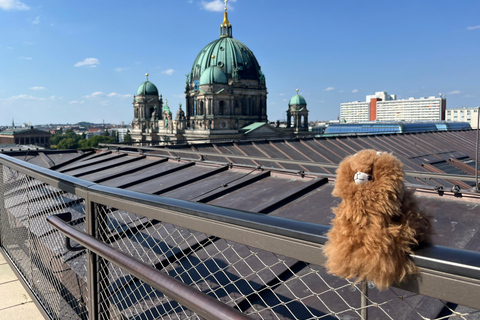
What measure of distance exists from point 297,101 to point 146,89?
26.4 metres

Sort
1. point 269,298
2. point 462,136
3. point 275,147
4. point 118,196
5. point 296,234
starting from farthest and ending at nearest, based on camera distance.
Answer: point 462,136 → point 275,147 → point 269,298 → point 118,196 → point 296,234

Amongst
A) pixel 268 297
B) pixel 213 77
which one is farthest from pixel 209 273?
pixel 213 77

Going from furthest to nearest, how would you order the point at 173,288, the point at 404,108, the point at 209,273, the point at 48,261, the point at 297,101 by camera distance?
the point at 404,108 → the point at 297,101 → the point at 48,261 → the point at 209,273 → the point at 173,288

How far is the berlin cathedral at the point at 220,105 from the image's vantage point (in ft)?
179

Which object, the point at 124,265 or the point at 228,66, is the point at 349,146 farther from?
the point at 228,66

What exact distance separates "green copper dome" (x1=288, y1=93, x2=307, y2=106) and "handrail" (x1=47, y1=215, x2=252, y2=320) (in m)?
63.8

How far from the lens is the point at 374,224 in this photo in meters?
1.12

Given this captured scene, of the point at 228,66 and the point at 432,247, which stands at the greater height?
the point at 228,66

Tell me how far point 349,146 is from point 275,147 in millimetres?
3752

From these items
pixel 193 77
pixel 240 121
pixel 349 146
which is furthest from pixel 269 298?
pixel 193 77

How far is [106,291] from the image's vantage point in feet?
8.22

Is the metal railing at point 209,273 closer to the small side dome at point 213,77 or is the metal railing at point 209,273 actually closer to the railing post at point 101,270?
the railing post at point 101,270

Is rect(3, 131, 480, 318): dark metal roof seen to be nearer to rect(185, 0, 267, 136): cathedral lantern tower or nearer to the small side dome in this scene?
rect(185, 0, 267, 136): cathedral lantern tower

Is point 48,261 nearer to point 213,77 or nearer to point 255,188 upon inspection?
point 255,188
